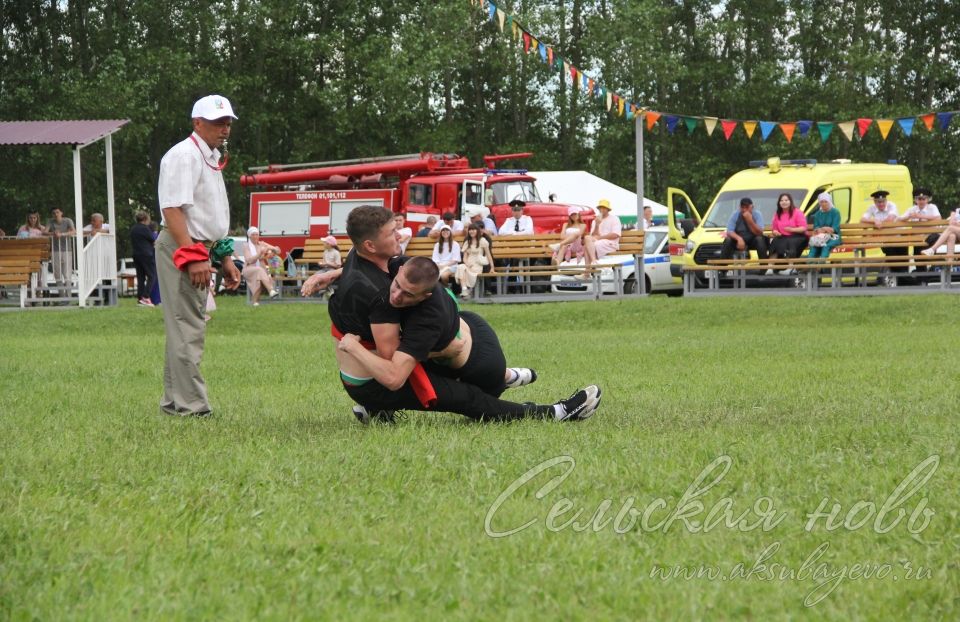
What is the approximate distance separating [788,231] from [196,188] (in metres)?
15.5

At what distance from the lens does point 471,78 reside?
5306cm

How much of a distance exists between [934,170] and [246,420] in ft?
146

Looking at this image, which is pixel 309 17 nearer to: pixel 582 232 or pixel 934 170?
pixel 934 170

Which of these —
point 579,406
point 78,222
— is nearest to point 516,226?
point 78,222

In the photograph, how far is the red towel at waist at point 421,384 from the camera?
738 centimetres

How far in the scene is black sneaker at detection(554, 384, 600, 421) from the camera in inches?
308

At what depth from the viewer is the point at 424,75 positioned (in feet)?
148

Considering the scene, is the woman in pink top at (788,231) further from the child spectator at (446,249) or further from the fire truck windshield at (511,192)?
the fire truck windshield at (511,192)

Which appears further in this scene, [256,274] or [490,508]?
[256,274]

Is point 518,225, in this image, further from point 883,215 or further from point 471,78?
point 471,78

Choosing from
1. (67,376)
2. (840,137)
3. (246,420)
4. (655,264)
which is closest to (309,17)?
(840,137)

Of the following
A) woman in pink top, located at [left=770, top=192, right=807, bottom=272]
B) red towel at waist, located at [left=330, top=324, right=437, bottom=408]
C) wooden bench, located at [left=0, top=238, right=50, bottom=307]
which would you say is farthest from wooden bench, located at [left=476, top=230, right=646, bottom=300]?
red towel at waist, located at [left=330, top=324, right=437, bottom=408]

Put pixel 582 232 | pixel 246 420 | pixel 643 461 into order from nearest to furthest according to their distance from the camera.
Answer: pixel 643 461 → pixel 246 420 → pixel 582 232

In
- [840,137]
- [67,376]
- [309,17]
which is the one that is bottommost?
[67,376]
